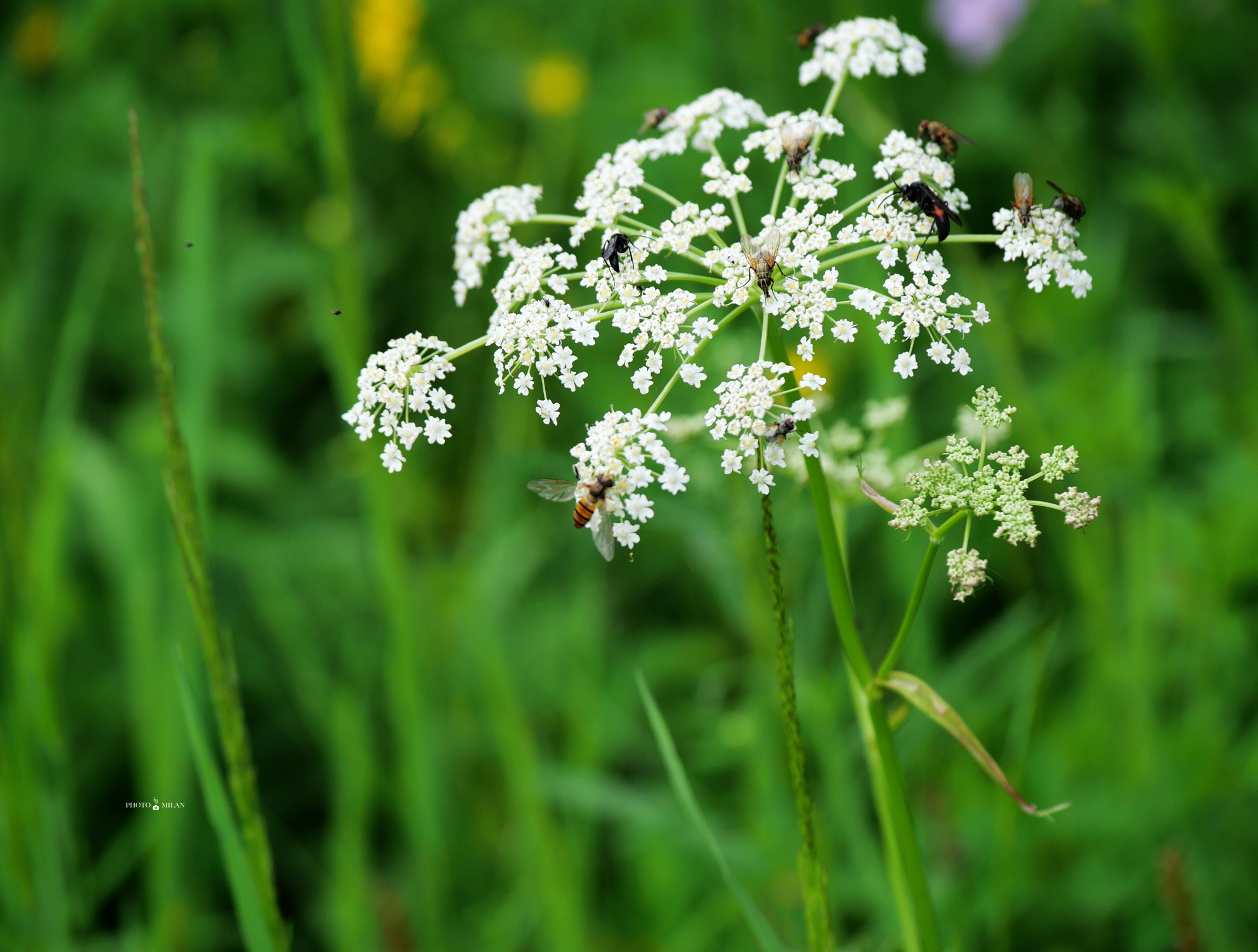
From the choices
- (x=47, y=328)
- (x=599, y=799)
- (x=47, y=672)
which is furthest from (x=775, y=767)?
(x=47, y=328)

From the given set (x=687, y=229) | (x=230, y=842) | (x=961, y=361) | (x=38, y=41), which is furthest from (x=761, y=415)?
(x=38, y=41)

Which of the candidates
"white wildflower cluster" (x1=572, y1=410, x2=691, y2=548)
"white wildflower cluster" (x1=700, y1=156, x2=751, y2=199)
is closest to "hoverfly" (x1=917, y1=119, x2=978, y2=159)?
"white wildflower cluster" (x1=700, y1=156, x2=751, y2=199)

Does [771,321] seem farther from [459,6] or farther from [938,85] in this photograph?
[459,6]

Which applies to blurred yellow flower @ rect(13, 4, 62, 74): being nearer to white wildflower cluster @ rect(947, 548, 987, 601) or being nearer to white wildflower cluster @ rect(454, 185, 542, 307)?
white wildflower cluster @ rect(454, 185, 542, 307)

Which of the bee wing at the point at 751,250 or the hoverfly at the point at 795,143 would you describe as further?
the hoverfly at the point at 795,143

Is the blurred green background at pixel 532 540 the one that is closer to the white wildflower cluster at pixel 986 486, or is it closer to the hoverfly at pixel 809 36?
the white wildflower cluster at pixel 986 486

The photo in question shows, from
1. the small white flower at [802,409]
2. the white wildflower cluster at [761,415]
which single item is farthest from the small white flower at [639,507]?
the small white flower at [802,409]

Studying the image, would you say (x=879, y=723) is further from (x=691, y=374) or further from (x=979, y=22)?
(x=979, y=22)
